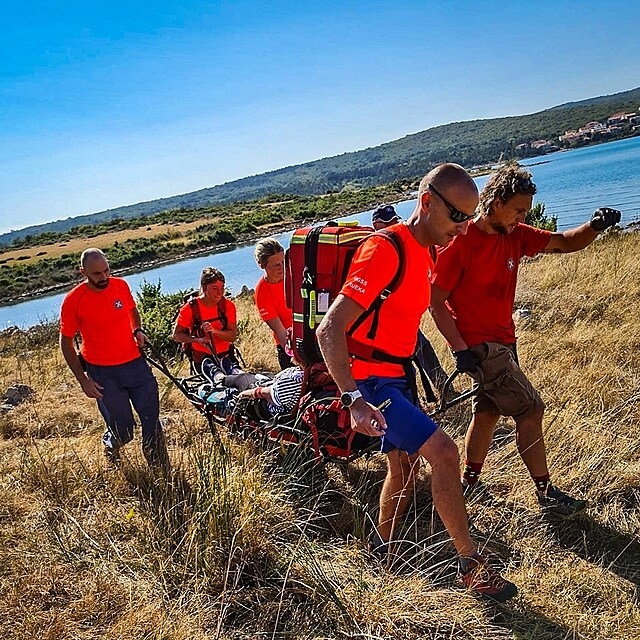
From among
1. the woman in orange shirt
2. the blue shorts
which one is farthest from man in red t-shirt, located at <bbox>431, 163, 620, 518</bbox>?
the woman in orange shirt

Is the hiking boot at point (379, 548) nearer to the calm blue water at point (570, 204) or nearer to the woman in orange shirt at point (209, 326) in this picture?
the woman in orange shirt at point (209, 326)

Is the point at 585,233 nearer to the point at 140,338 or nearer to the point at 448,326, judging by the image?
the point at 448,326

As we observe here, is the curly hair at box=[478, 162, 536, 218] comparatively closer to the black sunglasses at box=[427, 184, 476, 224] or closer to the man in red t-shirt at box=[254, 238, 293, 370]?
the black sunglasses at box=[427, 184, 476, 224]

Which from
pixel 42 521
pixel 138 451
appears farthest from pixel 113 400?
pixel 42 521

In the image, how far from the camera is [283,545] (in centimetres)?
308

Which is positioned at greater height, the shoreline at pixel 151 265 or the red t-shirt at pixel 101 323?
the shoreline at pixel 151 265

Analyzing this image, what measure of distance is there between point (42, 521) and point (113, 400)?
147 cm

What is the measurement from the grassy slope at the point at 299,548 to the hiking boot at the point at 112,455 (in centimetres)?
15

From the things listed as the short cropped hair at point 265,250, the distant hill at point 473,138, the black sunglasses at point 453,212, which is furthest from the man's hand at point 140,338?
the distant hill at point 473,138

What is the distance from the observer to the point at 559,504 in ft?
11.5

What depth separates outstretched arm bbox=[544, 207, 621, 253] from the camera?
3.44 metres

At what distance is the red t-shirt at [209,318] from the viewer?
5.77 meters

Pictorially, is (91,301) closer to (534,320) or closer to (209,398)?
(209,398)

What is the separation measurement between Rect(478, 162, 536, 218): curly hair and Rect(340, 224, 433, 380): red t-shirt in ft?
2.24
